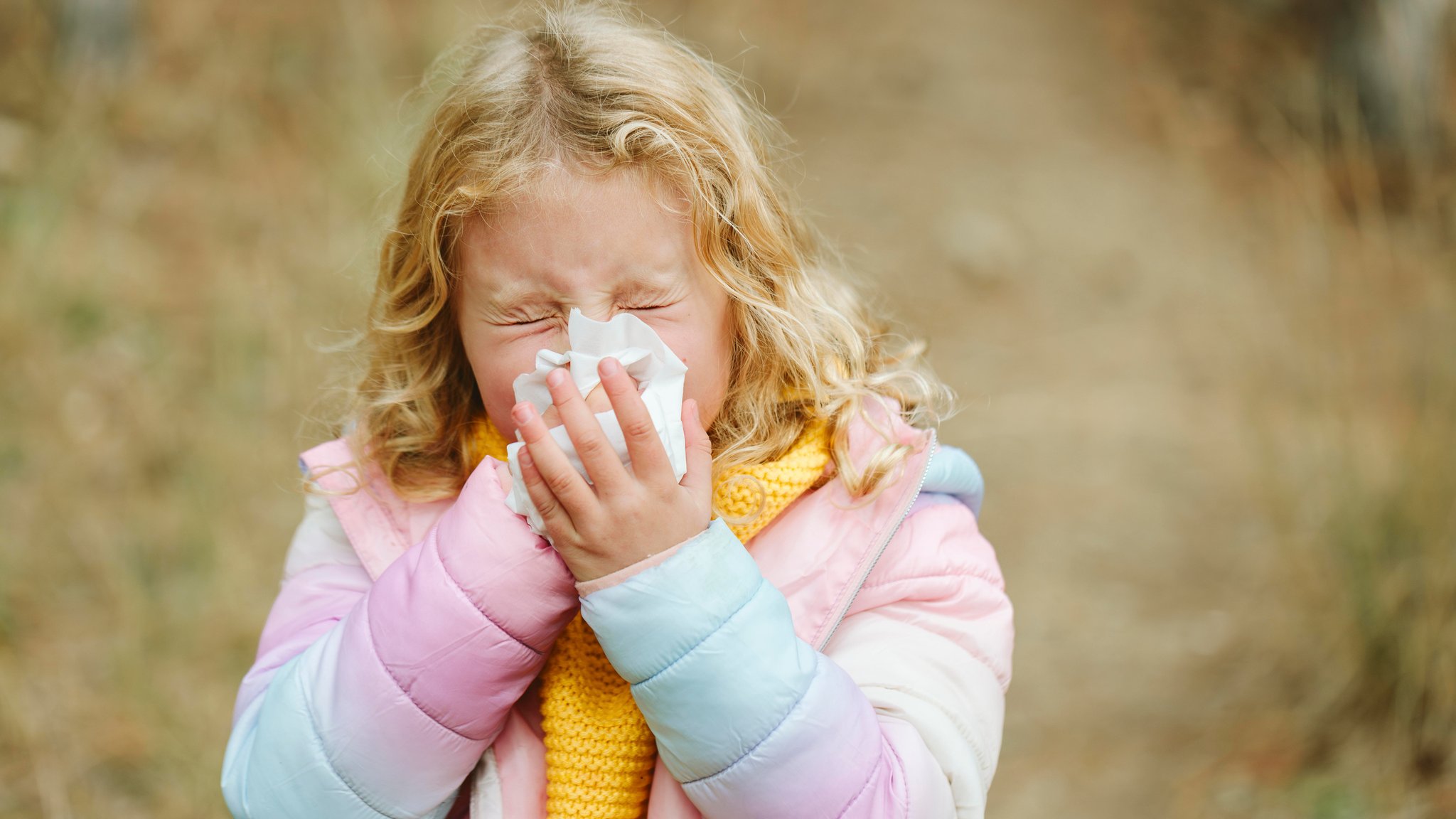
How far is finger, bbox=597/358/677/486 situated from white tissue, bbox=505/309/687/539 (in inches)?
1.7

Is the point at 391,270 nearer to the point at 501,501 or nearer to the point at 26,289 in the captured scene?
the point at 501,501

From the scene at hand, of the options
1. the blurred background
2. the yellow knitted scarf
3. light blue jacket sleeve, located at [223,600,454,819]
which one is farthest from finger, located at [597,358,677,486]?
the blurred background

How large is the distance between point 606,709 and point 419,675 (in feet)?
0.93

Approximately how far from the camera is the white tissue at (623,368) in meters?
1.46

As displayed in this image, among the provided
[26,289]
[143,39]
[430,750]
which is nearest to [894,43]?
[143,39]

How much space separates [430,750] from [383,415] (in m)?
0.58

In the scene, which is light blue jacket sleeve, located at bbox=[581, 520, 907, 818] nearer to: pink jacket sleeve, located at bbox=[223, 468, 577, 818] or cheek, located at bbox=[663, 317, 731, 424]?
pink jacket sleeve, located at bbox=[223, 468, 577, 818]

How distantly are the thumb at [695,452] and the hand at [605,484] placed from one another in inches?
2.2

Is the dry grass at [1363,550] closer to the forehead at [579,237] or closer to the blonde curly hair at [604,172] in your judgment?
the blonde curly hair at [604,172]

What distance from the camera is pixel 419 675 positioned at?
1.46 m

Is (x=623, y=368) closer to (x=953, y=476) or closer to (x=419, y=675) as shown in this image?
(x=419, y=675)

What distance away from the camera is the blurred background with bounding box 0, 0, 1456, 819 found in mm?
3301

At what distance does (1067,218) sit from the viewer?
6.54 meters

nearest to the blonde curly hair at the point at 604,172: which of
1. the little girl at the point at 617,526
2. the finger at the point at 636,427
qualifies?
the little girl at the point at 617,526
